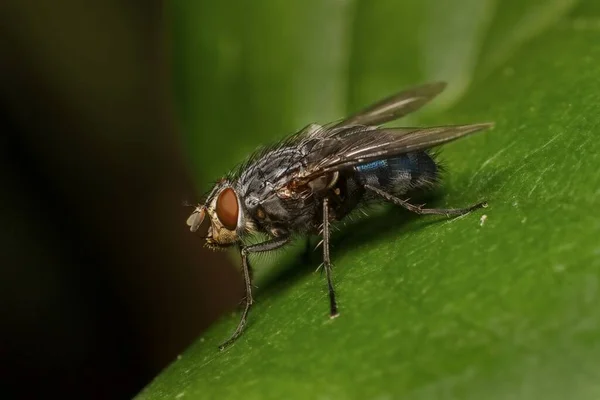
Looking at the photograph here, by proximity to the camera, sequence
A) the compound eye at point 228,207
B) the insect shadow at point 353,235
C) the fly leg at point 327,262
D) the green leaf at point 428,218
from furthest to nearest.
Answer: the compound eye at point 228,207
the insect shadow at point 353,235
the fly leg at point 327,262
the green leaf at point 428,218

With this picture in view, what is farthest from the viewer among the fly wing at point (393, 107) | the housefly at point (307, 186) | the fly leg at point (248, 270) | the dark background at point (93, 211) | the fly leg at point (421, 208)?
the dark background at point (93, 211)

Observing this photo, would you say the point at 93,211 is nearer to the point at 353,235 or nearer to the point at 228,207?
the point at 228,207

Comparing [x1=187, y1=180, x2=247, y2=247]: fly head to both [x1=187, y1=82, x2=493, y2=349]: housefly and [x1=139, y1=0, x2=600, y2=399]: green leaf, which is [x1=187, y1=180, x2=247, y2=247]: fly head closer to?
[x1=187, y1=82, x2=493, y2=349]: housefly

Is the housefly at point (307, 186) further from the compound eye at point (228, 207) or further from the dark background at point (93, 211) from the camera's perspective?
the dark background at point (93, 211)

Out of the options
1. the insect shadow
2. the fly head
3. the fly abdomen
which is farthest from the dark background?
the fly abdomen

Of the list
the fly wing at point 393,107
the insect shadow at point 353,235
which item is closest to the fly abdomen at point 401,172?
the insect shadow at point 353,235

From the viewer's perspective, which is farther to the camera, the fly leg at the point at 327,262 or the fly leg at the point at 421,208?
the fly leg at the point at 421,208

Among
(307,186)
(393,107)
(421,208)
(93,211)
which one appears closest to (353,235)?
(307,186)
